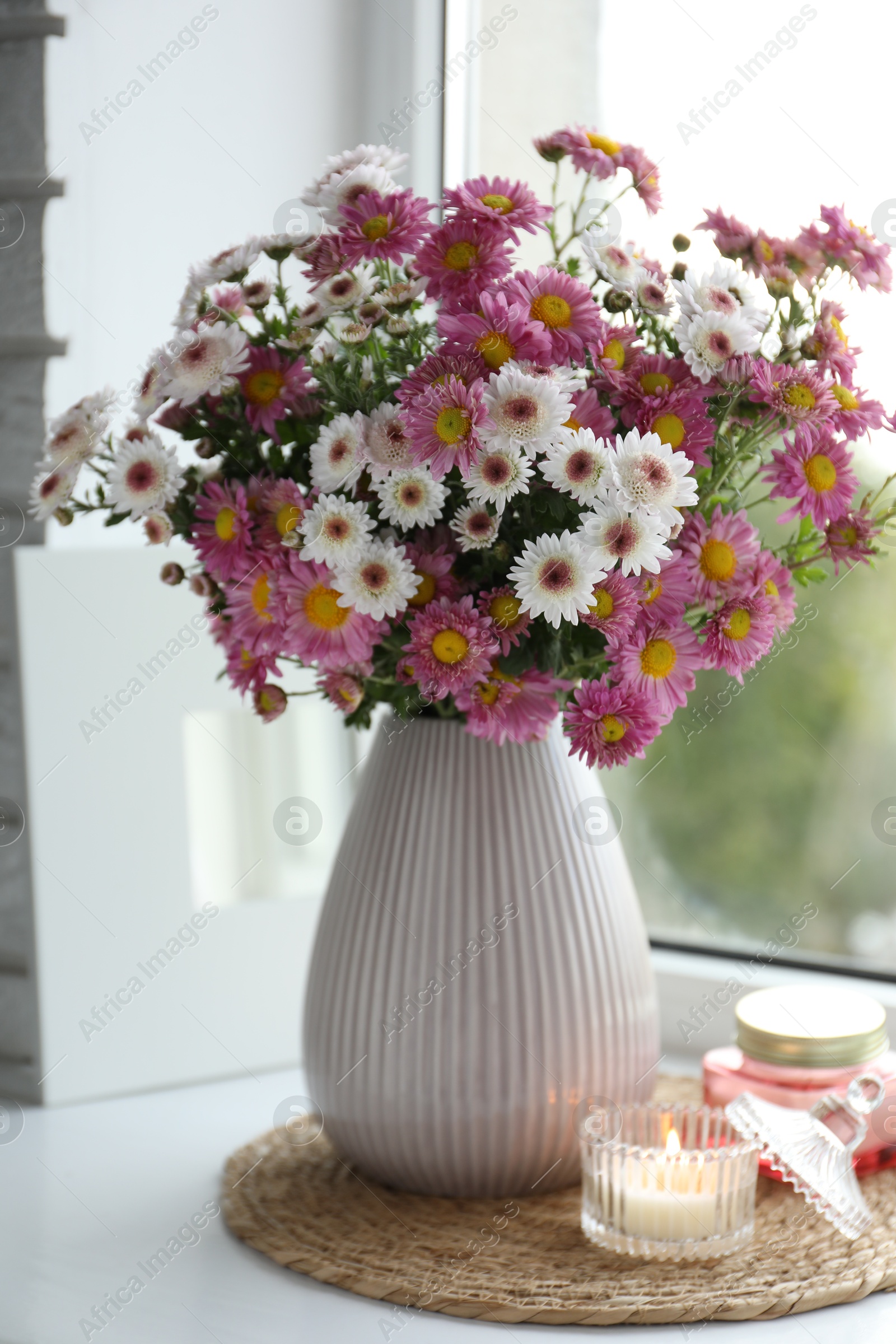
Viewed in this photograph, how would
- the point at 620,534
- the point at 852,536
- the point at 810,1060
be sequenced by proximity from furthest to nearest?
the point at 810,1060 → the point at 852,536 → the point at 620,534

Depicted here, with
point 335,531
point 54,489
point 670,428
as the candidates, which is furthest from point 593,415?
point 54,489

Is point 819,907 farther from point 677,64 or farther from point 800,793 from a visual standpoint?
point 677,64

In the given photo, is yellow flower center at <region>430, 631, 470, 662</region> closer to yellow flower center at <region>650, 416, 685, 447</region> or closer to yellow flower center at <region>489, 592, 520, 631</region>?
yellow flower center at <region>489, 592, 520, 631</region>

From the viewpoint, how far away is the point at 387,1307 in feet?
2.30

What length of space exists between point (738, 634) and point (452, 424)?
19 cm

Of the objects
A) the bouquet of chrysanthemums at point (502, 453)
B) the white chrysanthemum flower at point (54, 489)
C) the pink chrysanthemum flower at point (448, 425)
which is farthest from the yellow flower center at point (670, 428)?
the white chrysanthemum flower at point (54, 489)

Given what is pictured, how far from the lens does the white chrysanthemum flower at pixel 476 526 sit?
0.68 m

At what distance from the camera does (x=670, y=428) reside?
2.28 feet

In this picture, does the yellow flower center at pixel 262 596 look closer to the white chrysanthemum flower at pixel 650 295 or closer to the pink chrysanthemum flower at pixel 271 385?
the pink chrysanthemum flower at pixel 271 385

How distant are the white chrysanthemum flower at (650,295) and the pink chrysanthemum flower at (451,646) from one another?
188 millimetres

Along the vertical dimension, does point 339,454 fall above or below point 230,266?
below

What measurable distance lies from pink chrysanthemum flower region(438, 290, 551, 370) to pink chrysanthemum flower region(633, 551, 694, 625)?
0.12 meters

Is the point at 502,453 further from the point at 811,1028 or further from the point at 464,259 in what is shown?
the point at 811,1028

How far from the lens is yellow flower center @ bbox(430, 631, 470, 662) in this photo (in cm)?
68
